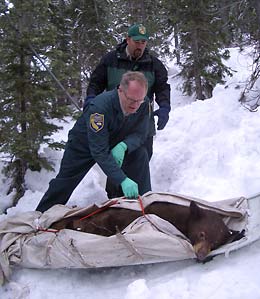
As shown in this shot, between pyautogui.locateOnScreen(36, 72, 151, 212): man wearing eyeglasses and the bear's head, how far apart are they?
2.27ft

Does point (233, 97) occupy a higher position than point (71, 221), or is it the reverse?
point (233, 97)

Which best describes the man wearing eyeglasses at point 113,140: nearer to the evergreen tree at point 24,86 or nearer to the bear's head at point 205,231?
the bear's head at point 205,231

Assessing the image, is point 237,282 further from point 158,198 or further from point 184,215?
point 158,198

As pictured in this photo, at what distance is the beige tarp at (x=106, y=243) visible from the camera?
309 centimetres

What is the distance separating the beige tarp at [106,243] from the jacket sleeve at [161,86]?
1.59 meters

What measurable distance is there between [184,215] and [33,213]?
1.53 m

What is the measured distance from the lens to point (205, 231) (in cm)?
318

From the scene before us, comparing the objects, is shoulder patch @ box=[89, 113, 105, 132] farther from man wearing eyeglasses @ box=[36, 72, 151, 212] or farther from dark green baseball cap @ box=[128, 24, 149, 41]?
dark green baseball cap @ box=[128, 24, 149, 41]

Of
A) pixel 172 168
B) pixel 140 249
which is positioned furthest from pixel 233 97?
pixel 140 249

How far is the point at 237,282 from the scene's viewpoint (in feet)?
9.04

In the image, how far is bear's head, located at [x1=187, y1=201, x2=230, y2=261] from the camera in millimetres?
3098

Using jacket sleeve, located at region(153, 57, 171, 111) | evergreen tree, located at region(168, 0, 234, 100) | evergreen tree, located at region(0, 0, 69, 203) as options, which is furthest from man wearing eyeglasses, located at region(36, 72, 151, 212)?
evergreen tree, located at region(168, 0, 234, 100)

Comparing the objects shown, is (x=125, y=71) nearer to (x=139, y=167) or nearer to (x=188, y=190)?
(x=139, y=167)

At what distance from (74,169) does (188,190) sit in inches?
63.6
